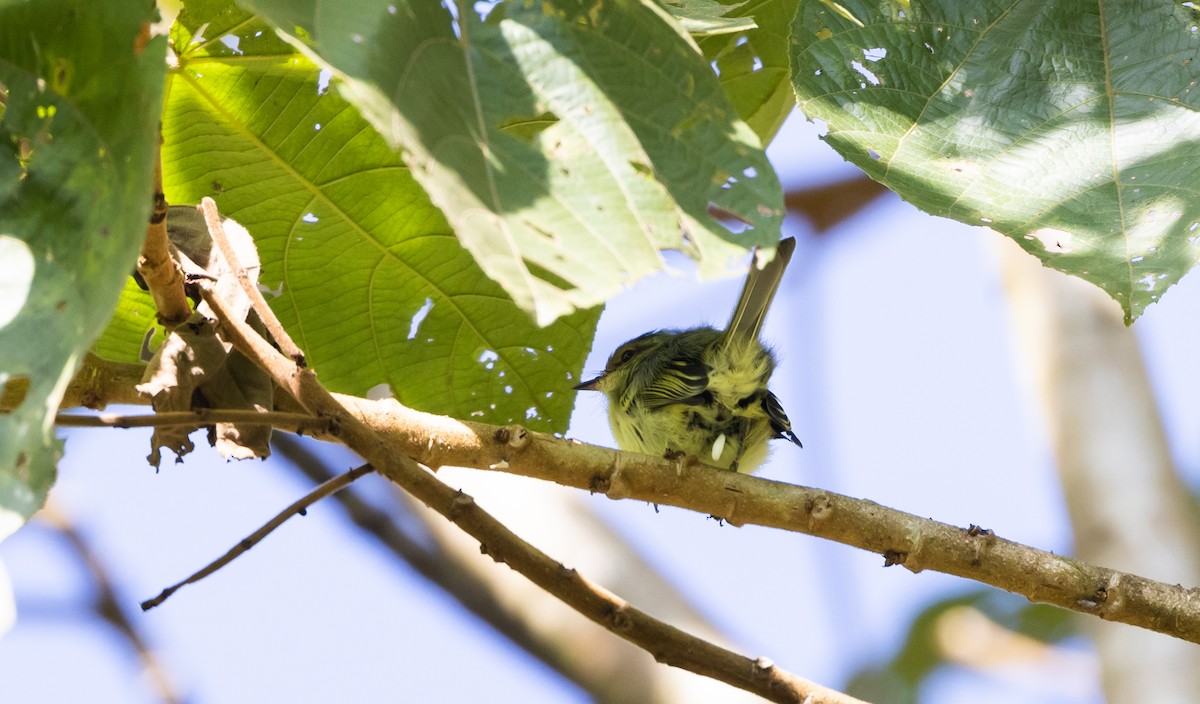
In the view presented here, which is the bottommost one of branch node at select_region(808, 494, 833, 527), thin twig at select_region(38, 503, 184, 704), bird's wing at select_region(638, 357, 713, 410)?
thin twig at select_region(38, 503, 184, 704)

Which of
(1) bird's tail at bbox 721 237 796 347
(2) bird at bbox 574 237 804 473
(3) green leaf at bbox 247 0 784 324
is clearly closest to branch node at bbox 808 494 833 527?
(3) green leaf at bbox 247 0 784 324

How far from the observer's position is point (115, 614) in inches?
199

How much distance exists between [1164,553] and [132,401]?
17.7ft

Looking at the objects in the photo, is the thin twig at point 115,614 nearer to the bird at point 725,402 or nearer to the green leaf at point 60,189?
the bird at point 725,402

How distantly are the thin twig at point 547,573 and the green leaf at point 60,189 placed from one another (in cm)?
42

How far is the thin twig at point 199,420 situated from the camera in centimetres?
163

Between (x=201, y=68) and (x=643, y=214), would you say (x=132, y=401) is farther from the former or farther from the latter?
(x=643, y=214)

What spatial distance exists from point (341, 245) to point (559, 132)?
4.35 feet

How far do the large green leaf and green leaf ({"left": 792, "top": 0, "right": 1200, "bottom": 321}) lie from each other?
95 centimetres

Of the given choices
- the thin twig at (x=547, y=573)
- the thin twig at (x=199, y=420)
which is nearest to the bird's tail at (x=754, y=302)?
the thin twig at (x=547, y=573)

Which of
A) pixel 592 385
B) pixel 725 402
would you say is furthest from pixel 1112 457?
pixel 725 402

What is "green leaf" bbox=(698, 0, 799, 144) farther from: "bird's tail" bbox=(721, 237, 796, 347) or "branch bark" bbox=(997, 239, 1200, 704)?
"branch bark" bbox=(997, 239, 1200, 704)

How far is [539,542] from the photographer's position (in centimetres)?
672

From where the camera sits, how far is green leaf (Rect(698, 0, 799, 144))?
106 inches
